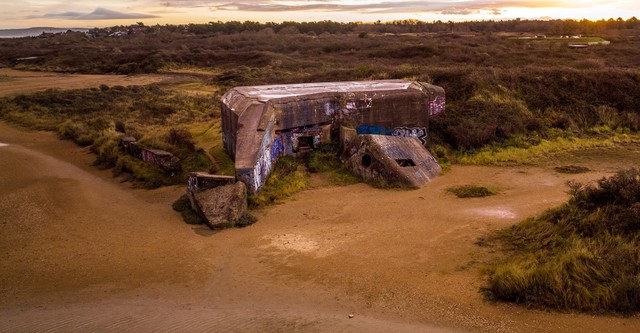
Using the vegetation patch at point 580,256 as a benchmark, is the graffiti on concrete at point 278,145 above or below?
above

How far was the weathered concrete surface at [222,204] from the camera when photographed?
8.87 metres

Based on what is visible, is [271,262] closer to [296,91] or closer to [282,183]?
[282,183]

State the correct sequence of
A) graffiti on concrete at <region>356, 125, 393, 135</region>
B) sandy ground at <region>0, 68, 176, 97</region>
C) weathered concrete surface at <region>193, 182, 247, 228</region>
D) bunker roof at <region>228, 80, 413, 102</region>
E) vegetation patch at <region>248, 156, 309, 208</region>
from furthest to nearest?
sandy ground at <region>0, 68, 176, 97</region>
graffiti on concrete at <region>356, 125, 393, 135</region>
bunker roof at <region>228, 80, 413, 102</region>
vegetation patch at <region>248, 156, 309, 208</region>
weathered concrete surface at <region>193, 182, 247, 228</region>

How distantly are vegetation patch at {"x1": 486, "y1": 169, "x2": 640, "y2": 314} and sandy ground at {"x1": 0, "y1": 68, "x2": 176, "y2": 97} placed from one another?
2596 centimetres

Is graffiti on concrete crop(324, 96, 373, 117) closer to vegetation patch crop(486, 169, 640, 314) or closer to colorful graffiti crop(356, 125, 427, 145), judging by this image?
colorful graffiti crop(356, 125, 427, 145)

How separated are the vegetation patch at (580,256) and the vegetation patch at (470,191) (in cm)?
217

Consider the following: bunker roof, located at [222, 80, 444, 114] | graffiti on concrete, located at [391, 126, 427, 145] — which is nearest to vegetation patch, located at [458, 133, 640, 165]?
graffiti on concrete, located at [391, 126, 427, 145]

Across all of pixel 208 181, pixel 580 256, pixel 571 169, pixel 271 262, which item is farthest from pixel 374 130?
Result: pixel 580 256

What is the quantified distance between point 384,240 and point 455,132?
22.6 feet

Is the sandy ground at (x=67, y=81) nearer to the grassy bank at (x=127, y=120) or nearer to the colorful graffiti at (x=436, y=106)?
the grassy bank at (x=127, y=120)

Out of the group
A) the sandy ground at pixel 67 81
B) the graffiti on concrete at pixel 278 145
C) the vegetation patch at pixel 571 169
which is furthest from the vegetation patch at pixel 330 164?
the sandy ground at pixel 67 81

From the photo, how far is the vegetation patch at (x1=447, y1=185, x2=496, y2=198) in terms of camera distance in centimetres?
1040

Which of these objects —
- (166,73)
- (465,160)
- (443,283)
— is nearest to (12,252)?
(443,283)

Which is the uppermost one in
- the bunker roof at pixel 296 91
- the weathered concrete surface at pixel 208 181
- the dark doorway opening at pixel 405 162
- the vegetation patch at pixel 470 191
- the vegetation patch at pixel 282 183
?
the bunker roof at pixel 296 91
